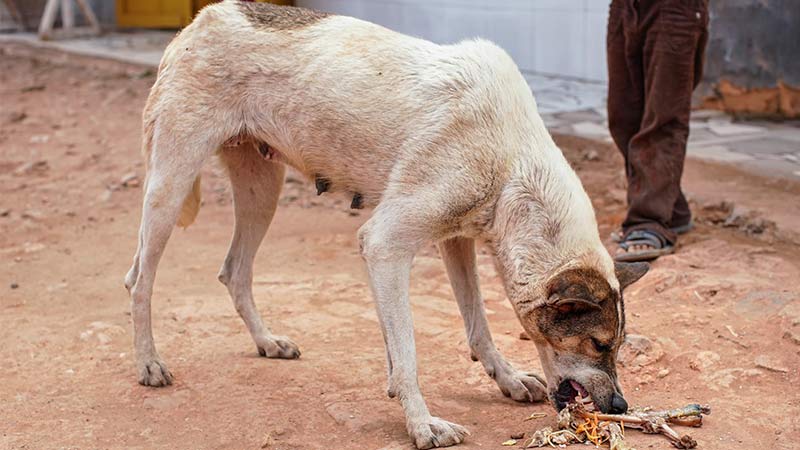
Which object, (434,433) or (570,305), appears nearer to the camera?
(570,305)

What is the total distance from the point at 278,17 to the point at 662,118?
2.56 metres

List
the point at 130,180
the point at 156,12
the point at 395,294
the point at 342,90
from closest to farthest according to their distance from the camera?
the point at 395,294 → the point at 342,90 → the point at 130,180 → the point at 156,12

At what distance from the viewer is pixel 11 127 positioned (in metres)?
10.4

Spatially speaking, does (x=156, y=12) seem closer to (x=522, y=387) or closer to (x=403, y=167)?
(x=403, y=167)

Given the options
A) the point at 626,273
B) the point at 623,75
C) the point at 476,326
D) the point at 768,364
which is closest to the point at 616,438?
the point at 626,273

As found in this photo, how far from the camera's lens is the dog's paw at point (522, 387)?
15.1 ft

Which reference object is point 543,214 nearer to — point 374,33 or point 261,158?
point 374,33

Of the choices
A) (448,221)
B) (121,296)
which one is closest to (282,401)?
(448,221)

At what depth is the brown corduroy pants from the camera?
6.14m

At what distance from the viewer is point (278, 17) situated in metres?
4.86

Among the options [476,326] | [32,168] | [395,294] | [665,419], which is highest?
[395,294]

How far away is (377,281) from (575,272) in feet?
2.67

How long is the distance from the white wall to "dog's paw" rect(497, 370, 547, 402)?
6.23 m

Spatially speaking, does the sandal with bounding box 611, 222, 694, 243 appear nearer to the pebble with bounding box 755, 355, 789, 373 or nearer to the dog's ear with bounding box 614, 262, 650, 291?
the pebble with bounding box 755, 355, 789, 373
